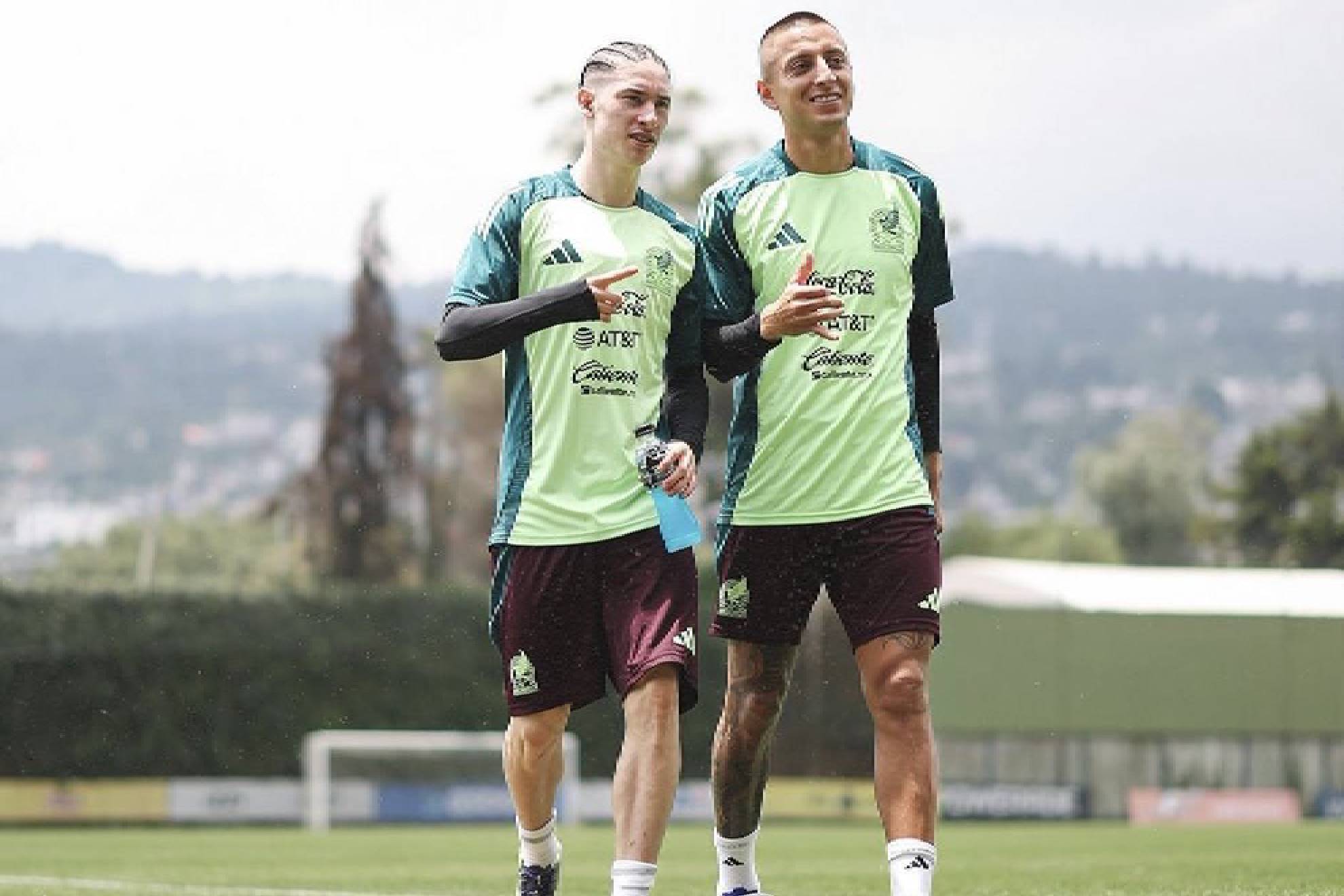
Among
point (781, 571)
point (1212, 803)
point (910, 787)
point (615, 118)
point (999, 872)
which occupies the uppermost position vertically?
point (615, 118)

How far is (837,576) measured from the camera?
311 inches

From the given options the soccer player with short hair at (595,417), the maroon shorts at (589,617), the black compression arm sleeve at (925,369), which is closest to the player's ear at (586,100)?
the soccer player with short hair at (595,417)

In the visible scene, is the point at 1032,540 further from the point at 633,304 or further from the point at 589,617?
the point at 633,304

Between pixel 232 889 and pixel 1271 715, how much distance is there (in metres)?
29.2

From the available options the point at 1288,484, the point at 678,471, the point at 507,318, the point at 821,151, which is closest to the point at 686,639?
the point at 678,471

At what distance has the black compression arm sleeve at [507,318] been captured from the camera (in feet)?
24.6

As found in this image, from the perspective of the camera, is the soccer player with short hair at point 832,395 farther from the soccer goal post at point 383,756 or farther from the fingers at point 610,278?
the soccer goal post at point 383,756

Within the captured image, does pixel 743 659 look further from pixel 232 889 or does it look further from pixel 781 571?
pixel 232 889

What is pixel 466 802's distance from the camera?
114 feet

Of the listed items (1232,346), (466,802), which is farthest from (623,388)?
(1232,346)

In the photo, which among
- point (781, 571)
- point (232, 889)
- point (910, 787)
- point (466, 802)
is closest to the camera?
point (910, 787)

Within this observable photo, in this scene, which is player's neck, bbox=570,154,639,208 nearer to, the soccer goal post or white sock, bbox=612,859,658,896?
white sock, bbox=612,859,658,896

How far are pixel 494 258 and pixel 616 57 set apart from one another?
0.73 metres

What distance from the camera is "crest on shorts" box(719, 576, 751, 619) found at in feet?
26.4
